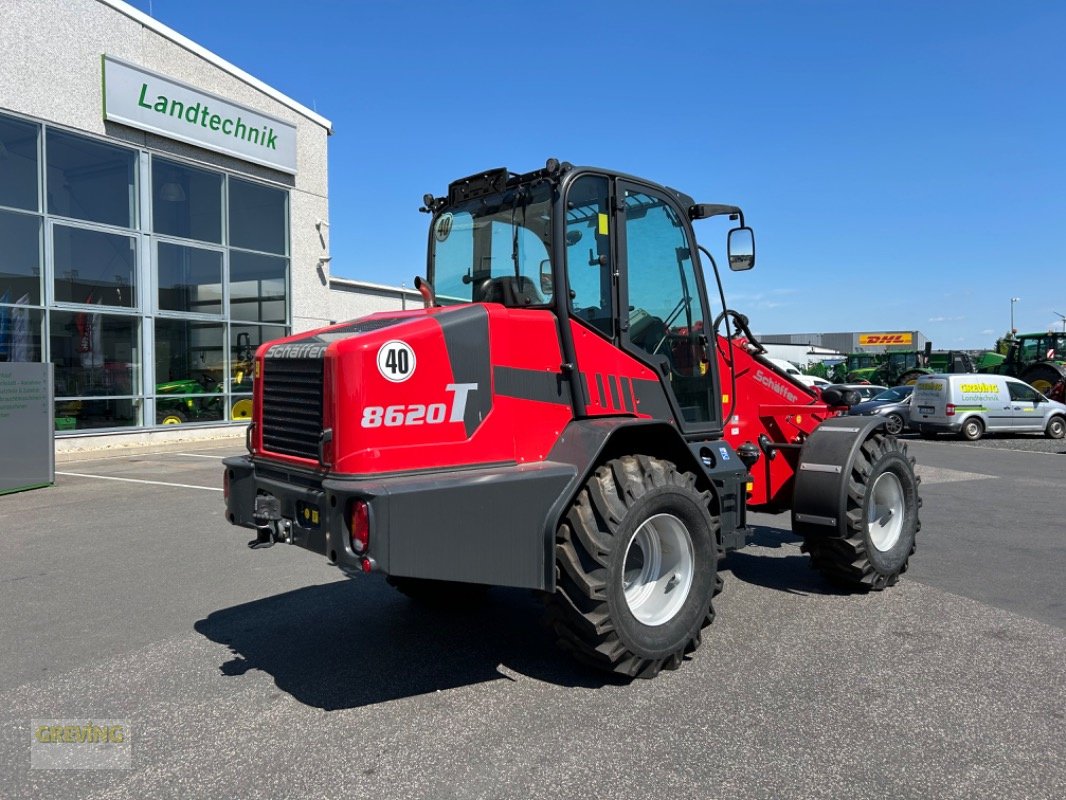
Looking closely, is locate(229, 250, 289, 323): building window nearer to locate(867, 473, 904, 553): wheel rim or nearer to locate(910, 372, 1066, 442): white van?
locate(867, 473, 904, 553): wheel rim

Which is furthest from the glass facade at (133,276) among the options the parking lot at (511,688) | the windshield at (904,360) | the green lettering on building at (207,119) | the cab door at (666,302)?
the windshield at (904,360)

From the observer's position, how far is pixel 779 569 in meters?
6.74

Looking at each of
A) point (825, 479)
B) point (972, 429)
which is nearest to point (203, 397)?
point (825, 479)

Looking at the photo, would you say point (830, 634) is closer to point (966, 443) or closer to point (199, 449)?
point (199, 449)

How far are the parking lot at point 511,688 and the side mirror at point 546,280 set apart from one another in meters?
2.09

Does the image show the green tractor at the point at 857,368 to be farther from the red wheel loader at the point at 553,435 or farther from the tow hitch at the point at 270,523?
the tow hitch at the point at 270,523

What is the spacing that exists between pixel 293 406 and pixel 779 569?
172 inches

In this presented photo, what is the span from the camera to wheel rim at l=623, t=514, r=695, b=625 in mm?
4523

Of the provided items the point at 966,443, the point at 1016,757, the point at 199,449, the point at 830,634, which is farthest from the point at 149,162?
the point at 966,443

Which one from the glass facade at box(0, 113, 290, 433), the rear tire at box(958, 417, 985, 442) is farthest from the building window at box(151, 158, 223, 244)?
the rear tire at box(958, 417, 985, 442)

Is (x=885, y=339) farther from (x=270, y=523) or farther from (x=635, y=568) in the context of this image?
(x=270, y=523)

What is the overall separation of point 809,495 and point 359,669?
129 inches

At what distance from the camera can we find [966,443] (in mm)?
20609

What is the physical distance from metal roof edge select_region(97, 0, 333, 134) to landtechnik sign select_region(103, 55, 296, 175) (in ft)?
2.12
